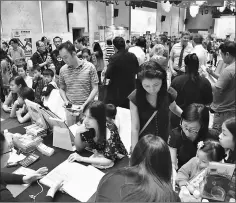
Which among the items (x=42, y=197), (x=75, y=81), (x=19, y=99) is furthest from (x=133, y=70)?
(x=42, y=197)

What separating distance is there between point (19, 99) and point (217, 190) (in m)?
2.22

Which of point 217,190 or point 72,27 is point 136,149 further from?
point 72,27

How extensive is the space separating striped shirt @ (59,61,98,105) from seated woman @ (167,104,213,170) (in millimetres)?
1129

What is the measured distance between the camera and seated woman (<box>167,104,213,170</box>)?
5.31ft

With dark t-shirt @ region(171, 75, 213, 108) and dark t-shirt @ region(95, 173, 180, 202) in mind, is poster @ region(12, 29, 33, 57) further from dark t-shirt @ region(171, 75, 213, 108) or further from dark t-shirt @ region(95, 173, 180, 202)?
dark t-shirt @ region(95, 173, 180, 202)

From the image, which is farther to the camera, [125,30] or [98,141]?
[125,30]

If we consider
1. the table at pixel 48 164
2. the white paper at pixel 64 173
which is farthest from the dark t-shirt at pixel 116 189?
the white paper at pixel 64 173

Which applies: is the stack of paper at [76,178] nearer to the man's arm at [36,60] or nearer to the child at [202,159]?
the child at [202,159]

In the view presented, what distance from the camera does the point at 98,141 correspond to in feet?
5.50

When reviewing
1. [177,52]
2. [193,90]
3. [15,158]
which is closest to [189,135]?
[193,90]

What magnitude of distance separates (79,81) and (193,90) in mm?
1160

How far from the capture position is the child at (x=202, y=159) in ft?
4.60

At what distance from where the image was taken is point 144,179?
898 millimetres

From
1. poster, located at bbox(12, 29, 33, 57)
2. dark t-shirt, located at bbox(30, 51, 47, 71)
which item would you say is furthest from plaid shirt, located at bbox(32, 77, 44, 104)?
poster, located at bbox(12, 29, 33, 57)
